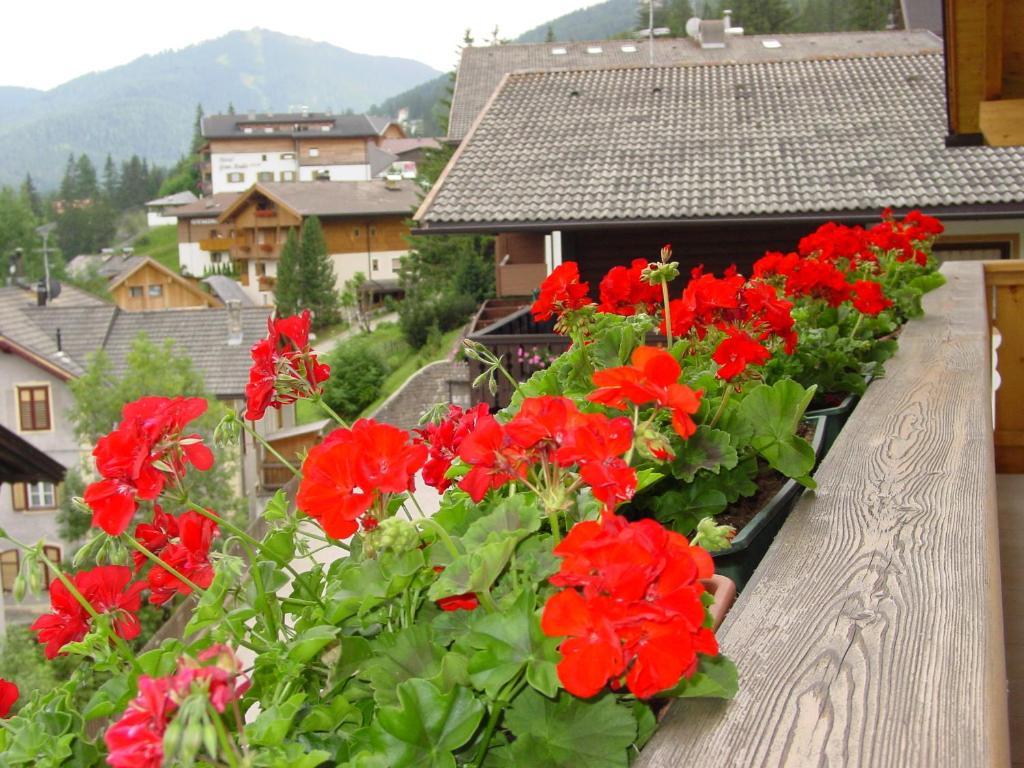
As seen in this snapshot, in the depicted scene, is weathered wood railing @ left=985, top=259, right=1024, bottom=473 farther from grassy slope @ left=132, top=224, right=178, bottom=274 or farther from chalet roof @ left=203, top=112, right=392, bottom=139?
chalet roof @ left=203, top=112, right=392, bottom=139

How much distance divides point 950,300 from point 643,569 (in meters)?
3.09

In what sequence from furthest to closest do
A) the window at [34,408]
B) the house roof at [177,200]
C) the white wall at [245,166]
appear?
the house roof at [177,200] < the white wall at [245,166] < the window at [34,408]

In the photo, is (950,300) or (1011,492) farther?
(950,300)

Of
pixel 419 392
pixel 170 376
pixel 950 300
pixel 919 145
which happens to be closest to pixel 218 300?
pixel 170 376

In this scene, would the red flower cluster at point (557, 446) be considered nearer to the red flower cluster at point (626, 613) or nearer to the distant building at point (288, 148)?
the red flower cluster at point (626, 613)

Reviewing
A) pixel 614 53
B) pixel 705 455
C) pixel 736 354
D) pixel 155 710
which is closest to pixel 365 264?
pixel 614 53

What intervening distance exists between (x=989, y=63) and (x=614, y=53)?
97.8 ft

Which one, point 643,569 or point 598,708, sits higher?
point 643,569

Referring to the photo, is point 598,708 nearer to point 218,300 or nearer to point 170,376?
point 170,376

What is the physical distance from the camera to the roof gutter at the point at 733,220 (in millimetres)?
10633

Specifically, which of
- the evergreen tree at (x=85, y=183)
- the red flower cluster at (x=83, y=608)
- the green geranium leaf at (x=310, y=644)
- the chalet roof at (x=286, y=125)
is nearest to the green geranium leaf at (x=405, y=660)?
the green geranium leaf at (x=310, y=644)

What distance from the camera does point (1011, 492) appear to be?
124 inches

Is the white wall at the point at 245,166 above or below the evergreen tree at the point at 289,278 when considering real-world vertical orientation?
above

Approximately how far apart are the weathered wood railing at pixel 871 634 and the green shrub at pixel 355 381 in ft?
82.0
